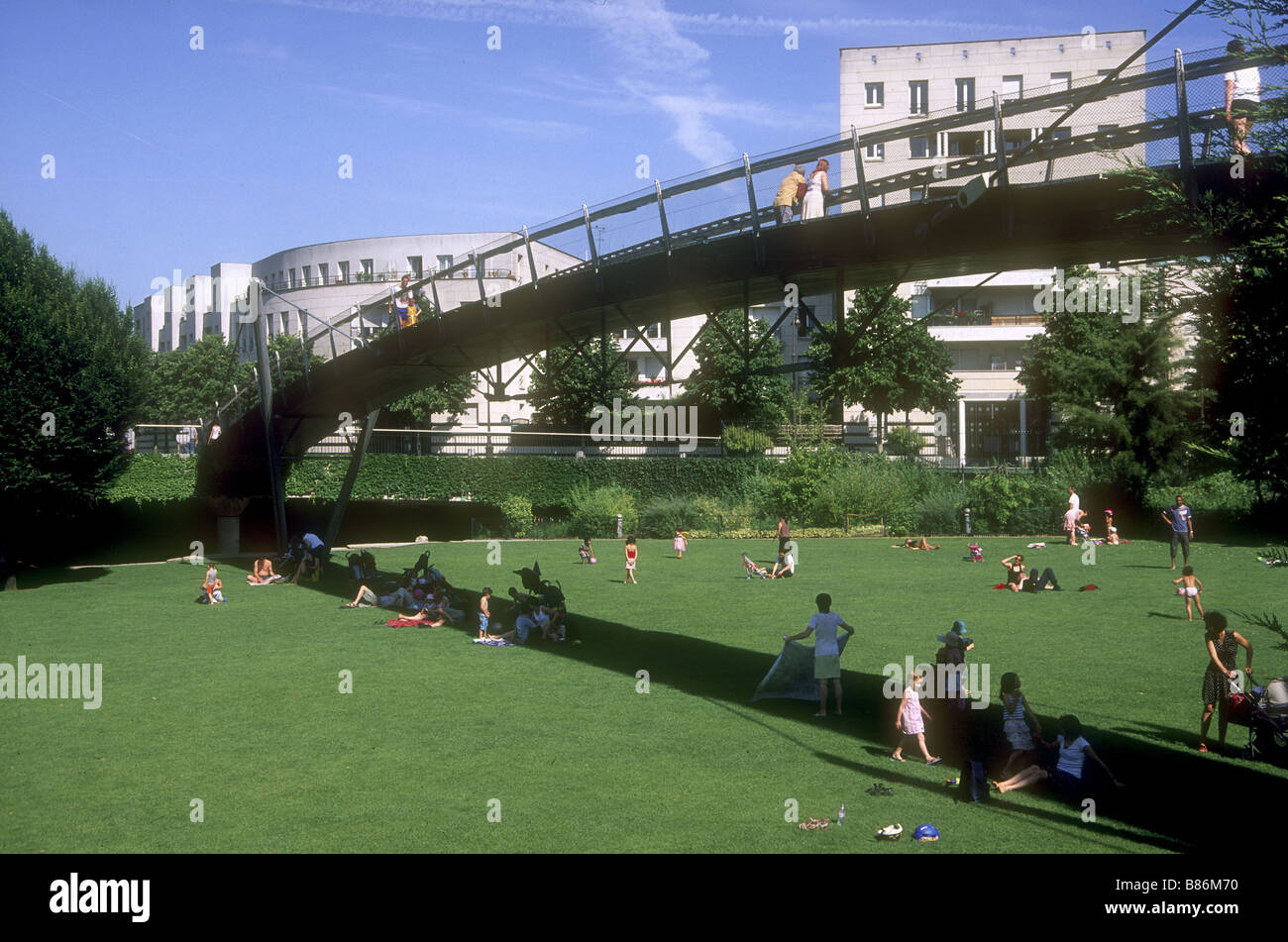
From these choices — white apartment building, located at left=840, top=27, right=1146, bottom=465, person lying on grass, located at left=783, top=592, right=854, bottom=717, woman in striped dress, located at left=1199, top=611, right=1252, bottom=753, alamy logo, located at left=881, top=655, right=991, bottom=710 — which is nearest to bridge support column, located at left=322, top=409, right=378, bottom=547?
alamy logo, located at left=881, top=655, right=991, bottom=710

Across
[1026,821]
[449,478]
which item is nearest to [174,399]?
[449,478]

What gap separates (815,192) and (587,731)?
9269mm

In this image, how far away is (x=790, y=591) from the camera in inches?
1115

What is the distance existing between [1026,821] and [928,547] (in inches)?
1100

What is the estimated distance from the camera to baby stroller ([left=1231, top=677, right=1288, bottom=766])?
12344 millimetres

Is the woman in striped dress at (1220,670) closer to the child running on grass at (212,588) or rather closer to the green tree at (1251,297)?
the green tree at (1251,297)

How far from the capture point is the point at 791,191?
17281 mm

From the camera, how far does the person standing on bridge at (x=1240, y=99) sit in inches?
336

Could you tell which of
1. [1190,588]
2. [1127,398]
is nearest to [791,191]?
[1190,588]

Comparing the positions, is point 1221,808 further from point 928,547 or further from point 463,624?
point 928,547

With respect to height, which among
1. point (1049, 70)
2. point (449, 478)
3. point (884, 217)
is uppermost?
point (1049, 70)

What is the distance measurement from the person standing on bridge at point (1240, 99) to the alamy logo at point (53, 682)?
16.5 m
